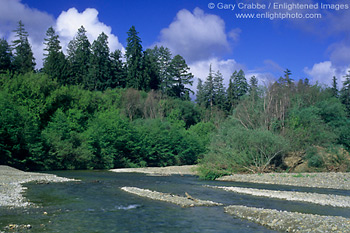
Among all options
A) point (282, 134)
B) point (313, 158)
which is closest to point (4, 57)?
point (282, 134)

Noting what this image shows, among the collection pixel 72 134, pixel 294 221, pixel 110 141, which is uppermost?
pixel 72 134

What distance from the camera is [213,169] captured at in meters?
41.3

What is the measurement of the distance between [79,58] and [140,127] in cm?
4686

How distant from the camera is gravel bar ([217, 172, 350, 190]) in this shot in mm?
32938

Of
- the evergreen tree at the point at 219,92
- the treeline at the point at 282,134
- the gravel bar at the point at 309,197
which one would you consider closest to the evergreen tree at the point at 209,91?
the evergreen tree at the point at 219,92

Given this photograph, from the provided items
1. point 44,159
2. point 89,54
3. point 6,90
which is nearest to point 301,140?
point 44,159

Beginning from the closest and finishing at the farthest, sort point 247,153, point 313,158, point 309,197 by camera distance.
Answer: point 309,197 → point 247,153 → point 313,158

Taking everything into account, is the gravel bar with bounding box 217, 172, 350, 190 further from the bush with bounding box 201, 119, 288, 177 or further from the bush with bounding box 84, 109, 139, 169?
the bush with bounding box 84, 109, 139, 169

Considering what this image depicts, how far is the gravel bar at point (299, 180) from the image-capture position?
32938 millimetres

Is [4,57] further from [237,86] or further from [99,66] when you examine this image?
[237,86]

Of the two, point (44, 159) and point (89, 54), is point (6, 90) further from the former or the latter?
point (89, 54)

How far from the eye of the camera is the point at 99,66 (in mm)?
97562

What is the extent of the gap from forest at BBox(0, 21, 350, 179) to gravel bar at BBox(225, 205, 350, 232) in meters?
22.2

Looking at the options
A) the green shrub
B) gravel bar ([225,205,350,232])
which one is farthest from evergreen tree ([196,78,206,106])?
gravel bar ([225,205,350,232])
